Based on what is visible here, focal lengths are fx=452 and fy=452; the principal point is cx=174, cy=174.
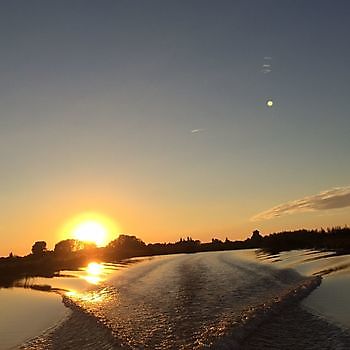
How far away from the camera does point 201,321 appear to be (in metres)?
14.2

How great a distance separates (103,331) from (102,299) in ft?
26.8

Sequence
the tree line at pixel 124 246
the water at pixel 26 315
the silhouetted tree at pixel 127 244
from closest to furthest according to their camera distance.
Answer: the water at pixel 26 315 < the tree line at pixel 124 246 < the silhouetted tree at pixel 127 244

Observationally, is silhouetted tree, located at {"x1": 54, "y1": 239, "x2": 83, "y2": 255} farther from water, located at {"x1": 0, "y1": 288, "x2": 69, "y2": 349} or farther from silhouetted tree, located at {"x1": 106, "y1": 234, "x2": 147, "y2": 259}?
water, located at {"x1": 0, "y1": 288, "x2": 69, "y2": 349}

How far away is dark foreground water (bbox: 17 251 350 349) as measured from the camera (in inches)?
451

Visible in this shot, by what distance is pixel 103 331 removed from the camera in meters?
14.1

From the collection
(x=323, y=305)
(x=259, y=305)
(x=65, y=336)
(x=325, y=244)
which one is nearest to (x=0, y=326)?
(x=65, y=336)

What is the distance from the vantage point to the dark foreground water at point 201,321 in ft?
37.6

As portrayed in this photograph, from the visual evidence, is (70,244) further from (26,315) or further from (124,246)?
(26,315)

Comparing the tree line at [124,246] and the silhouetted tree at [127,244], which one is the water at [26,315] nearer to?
the tree line at [124,246]

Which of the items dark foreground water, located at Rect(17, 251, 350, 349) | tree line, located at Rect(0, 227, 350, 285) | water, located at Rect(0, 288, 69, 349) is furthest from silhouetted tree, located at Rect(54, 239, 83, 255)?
dark foreground water, located at Rect(17, 251, 350, 349)

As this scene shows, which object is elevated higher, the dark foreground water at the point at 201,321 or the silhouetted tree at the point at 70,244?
the silhouetted tree at the point at 70,244

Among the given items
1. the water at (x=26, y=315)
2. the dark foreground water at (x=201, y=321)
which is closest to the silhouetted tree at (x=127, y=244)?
the water at (x=26, y=315)

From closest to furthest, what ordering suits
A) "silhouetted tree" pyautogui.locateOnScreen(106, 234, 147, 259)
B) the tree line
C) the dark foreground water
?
1. the dark foreground water
2. the tree line
3. "silhouetted tree" pyautogui.locateOnScreen(106, 234, 147, 259)

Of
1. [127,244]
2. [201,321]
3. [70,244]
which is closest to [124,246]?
[127,244]
